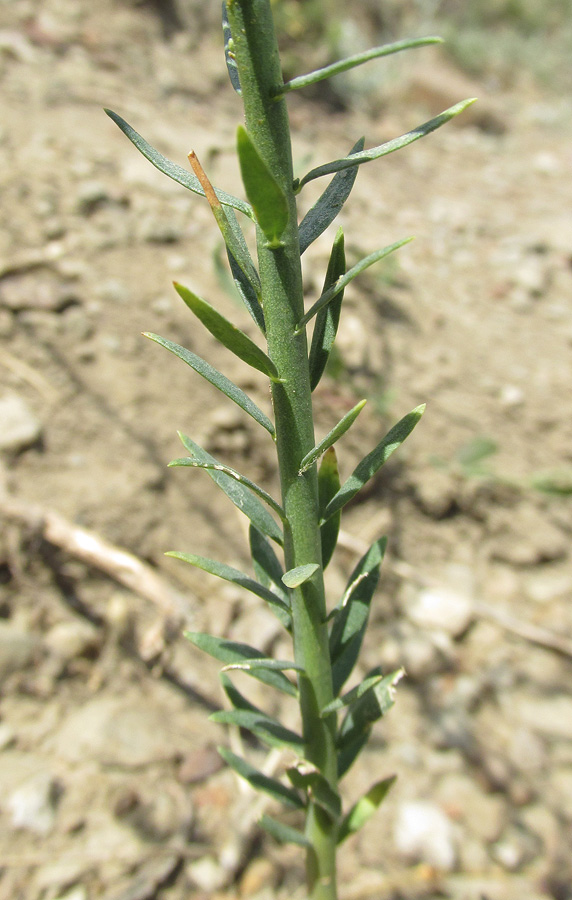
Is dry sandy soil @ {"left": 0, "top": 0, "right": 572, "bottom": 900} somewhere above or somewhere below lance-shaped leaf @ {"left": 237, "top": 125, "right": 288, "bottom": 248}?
below

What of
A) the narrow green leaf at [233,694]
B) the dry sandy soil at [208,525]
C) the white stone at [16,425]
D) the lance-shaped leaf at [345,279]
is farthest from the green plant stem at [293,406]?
the white stone at [16,425]

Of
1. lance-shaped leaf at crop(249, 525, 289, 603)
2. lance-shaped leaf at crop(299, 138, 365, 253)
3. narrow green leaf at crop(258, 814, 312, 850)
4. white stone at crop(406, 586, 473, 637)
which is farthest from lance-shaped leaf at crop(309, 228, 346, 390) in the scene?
white stone at crop(406, 586, 473, 637)

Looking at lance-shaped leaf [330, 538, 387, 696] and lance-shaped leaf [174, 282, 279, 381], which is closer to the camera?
lance-shaped leaf [174, 282, 279, 381]

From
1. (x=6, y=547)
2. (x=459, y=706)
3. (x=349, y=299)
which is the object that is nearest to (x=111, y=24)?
(x=349, y=299)

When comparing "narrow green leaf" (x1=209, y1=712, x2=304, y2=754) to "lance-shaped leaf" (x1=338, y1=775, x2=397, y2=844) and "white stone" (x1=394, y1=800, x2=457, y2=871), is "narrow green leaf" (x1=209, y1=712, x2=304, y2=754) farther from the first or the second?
"white stone" (x1=394, y1=800, x2=457, y2=871)

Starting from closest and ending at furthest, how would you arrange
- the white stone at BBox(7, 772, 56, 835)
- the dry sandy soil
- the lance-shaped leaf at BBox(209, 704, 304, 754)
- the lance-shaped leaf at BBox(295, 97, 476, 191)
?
the lance-shaped leaf at BBox(295, 97, 476, 191) < the lance-shaped leaf at BBox(209, 704, 304, 754) < the white stone at BBox(7, 772, 56, 835) < the dry sandy soil

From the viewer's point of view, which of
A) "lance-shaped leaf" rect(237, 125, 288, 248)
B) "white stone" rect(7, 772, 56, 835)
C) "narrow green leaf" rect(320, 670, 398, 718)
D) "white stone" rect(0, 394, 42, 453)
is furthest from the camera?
"white stone" rect(0, 394, 42, 453)

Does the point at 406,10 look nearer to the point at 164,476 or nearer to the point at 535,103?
the point at 535,103
